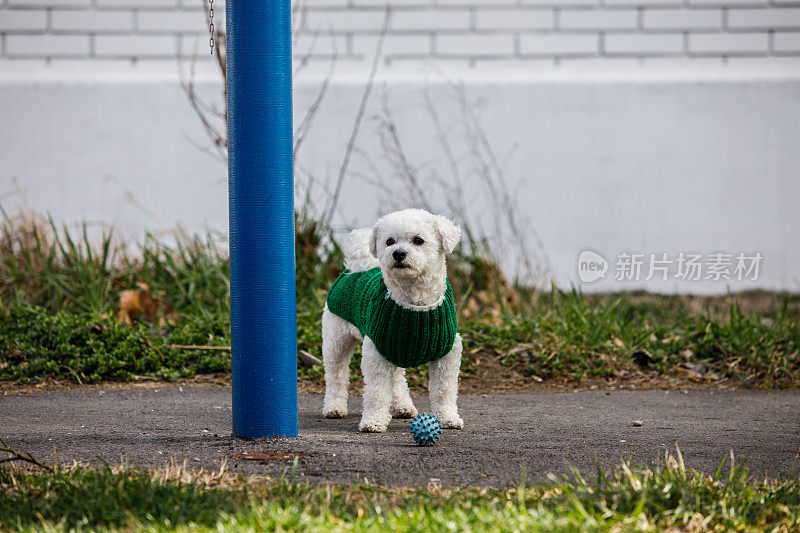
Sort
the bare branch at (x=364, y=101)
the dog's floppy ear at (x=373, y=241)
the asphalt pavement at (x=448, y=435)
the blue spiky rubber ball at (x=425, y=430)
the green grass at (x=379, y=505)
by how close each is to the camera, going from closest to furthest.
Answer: the green grass at (x=379, y=505)
the asphalt pavement at (x=448, y=435)
the blue spiky rubber ball at (x=425, y=430)
the dog's floppy ear at (x=373, y=241)
the bare branch at (x=364, y=101)

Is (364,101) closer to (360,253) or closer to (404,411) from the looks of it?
(360,253)

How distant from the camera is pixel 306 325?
5.92 metres

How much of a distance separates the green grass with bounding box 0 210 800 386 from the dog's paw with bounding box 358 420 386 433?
1554 millimetres

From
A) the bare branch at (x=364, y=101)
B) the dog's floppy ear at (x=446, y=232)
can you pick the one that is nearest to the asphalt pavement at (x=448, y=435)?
the dog's floppy ear at (x=446, y=232)

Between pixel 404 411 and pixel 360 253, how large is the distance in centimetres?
82

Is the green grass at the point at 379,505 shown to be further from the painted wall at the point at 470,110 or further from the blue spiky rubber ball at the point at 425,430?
the painted wall at the point at 470,110

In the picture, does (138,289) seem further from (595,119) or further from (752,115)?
(752,115)

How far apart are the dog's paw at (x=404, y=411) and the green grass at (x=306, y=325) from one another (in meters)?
1.05

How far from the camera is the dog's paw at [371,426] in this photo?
Result: 385 centimetres

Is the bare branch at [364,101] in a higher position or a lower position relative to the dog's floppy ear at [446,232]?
higher

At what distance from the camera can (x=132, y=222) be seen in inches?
320

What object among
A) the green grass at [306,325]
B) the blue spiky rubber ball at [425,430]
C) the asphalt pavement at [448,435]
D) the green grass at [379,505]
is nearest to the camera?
the green grass at [379,505]

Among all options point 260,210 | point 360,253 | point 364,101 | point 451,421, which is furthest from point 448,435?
point 364,101

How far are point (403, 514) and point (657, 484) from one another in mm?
846
